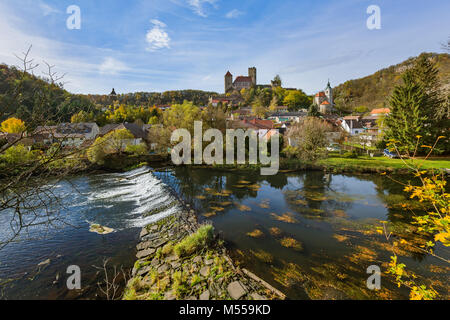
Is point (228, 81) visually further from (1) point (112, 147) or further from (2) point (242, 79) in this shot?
(1) point (112, 147)

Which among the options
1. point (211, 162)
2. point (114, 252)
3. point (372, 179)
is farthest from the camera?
point (211, 162)

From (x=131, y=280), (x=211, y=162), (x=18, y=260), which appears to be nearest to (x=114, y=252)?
(x=131, y=280)

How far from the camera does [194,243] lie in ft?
24.7

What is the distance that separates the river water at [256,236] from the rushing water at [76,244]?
0.04 meters

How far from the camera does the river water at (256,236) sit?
20.6ft

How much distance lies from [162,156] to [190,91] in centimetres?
10458

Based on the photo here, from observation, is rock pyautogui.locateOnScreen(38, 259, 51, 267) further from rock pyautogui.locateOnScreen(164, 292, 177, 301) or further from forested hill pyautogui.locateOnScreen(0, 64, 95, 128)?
forested hill pyautogui.locateOnScreen(0, 64, 95, 128)

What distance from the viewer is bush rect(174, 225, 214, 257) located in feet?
24.0

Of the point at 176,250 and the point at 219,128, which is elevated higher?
the point at 219,128

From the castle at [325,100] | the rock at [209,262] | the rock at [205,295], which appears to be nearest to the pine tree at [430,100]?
the rock at [209,262]

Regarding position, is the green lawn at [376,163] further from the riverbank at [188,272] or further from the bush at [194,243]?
the riverbank at [188,272]

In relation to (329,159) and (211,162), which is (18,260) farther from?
(329,159)

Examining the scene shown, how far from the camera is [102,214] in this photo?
11086mm

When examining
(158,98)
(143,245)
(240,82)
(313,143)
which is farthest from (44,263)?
(240,82)
